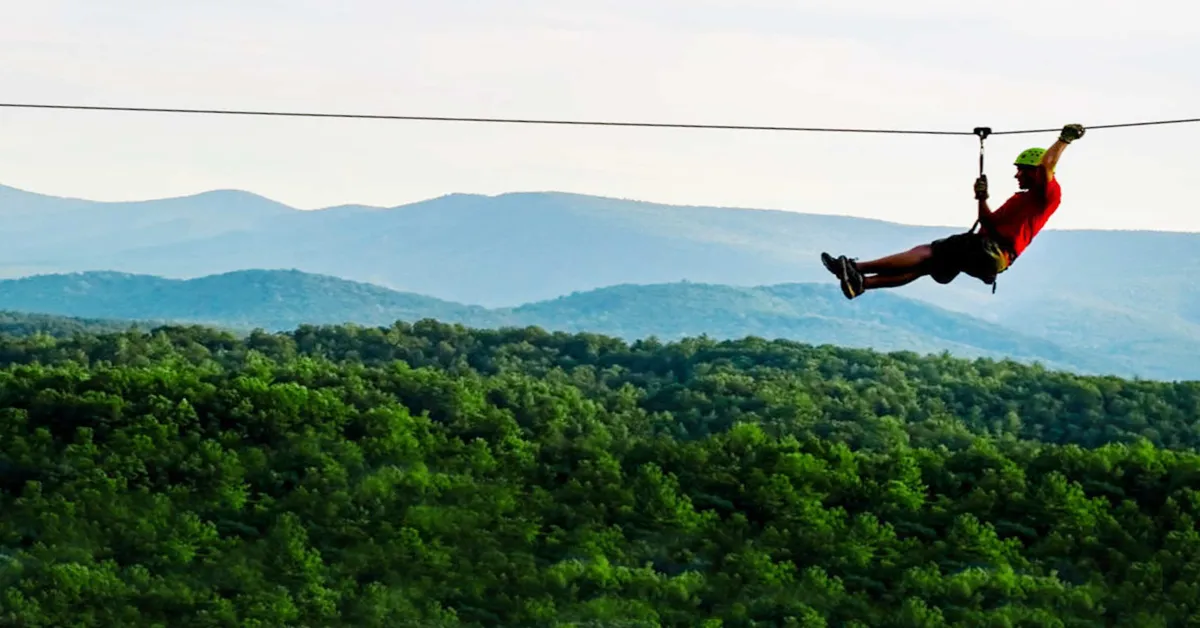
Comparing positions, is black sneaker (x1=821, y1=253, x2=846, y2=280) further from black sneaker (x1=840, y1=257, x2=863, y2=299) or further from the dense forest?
the dense forest

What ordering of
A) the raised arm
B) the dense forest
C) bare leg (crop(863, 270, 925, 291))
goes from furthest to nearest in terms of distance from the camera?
the dense forest < bare leg (crop(863, 270, 925, 291)) < the raised arm

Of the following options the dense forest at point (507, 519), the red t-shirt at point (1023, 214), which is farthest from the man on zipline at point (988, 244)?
the dense forest at point (507, 519)

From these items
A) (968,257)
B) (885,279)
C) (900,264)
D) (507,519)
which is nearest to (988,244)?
A: (968,257)

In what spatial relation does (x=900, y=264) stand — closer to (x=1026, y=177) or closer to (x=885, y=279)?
(x=885, y=279)

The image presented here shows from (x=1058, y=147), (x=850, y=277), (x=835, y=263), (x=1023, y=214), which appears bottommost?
(x=850, y=277)

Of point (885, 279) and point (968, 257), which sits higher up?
point (968, 257)

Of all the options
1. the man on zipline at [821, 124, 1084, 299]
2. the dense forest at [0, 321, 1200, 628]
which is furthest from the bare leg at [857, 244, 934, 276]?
the dense forest at [0, 321, 1200, 628]

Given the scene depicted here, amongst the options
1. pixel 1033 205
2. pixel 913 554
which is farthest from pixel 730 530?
pixel 1033 205

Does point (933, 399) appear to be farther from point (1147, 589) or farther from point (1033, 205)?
point (1033, 205)
